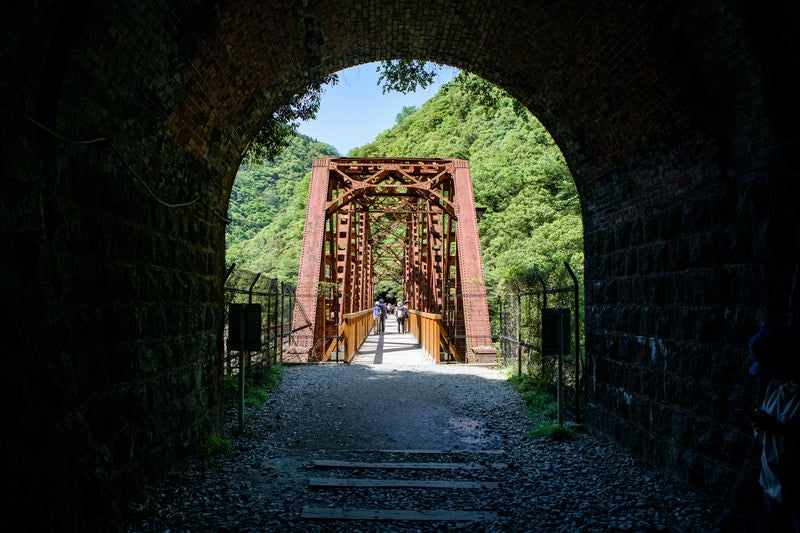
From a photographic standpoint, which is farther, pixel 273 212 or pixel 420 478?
pixel 273 212

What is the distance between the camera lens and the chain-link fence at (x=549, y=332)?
223 inches

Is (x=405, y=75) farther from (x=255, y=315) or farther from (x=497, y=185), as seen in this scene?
(x=497, y=185)

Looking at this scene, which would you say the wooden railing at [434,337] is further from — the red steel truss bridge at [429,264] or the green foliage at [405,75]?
the green foliage at [405,75]

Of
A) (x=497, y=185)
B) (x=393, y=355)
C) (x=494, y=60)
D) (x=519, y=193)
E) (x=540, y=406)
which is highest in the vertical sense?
(x=497, y=185)

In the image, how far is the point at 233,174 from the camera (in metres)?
5.66

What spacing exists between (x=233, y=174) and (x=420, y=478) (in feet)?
12.2

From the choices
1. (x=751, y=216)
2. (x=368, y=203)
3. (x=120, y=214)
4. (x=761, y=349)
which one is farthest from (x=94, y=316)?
(x=368, y=203)

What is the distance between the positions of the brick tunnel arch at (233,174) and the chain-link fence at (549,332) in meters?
0.46

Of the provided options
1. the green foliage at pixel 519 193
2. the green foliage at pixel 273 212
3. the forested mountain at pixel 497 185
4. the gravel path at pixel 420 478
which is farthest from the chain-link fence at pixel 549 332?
the green foliage at pixel 273 212

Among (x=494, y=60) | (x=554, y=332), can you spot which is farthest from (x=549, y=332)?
(x=494, y=60)

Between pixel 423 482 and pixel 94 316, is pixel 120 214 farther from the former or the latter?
pixel 423 482

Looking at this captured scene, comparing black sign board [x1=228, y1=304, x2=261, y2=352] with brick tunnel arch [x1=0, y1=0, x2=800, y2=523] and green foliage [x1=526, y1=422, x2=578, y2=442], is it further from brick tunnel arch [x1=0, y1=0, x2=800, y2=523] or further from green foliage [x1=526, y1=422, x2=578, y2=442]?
green foliage [x1=526, y1=422, x2=578, y2=442]

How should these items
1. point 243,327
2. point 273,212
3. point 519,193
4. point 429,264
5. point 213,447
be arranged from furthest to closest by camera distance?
point 273,212 → point 519,193 → point 429,264 → point 243,327 → point 213,447

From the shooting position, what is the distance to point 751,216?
3.44 m
